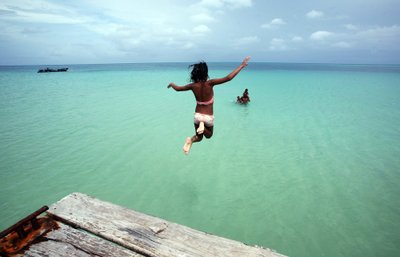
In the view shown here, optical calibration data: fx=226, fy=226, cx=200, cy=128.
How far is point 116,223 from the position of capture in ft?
→ 9.61

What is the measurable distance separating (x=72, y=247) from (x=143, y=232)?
793 millimetres

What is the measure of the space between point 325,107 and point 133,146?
55.0 ft

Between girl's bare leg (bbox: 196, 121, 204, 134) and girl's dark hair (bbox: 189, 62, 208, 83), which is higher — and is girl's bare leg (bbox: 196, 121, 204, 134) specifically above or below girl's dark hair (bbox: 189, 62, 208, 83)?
below

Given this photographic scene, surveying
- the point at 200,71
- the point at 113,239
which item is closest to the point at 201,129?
the point at 200,71

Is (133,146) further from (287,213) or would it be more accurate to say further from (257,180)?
(287,213)

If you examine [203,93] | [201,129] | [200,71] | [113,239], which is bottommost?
[113,239]

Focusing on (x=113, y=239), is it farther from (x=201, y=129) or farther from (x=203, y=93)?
(x=203, y=93)

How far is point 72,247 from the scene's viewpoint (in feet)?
8.48

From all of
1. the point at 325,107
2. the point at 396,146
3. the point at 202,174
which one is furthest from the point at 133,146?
the point at 325,107

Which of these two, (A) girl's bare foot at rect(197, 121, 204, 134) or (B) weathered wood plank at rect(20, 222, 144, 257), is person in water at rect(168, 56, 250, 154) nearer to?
(A) girl's bare foot at rect(197, 121, 204, 134)

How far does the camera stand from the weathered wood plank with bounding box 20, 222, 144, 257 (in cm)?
249

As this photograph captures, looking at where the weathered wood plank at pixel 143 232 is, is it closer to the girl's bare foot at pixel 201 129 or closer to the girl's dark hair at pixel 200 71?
the girl's bare foot at pixel 201 129

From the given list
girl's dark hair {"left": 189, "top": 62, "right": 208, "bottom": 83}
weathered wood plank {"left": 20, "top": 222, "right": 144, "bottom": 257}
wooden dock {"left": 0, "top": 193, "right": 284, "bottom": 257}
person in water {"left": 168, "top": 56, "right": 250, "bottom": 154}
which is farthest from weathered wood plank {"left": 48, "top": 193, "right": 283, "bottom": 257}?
girl's dark hair {"left": 189, "top": 62, "right": 208, "bottom": 83}

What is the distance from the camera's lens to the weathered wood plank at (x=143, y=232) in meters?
2.57
